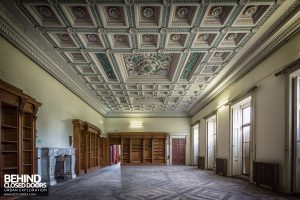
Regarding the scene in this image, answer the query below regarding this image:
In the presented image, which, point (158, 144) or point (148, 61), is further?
point (158, 144)

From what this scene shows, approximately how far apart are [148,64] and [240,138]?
5.08 m

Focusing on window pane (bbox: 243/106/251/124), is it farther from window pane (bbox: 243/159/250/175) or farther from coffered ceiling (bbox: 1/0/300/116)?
coffered ceiling (bbox: 1/0/300/116)

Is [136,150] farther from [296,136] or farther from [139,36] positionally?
[296,136]

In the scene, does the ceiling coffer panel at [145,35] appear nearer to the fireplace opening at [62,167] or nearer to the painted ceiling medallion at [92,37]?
the painted ceiling medallion at [92,37]

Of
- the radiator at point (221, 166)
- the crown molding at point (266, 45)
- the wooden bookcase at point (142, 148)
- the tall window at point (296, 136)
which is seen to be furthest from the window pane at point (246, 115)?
the wooden bookcase at point (142, 148)

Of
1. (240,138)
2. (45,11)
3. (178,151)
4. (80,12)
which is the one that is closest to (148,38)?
(80,12)

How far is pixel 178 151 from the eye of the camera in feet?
77.6

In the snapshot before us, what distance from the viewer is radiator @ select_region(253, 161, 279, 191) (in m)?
7.50

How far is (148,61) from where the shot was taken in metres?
10.5

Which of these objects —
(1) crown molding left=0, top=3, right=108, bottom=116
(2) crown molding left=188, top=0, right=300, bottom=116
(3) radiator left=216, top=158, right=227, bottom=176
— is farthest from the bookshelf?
(2) crown molding left=188, top=0, right=300, bottom=116

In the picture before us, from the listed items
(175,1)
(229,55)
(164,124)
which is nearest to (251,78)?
(229,55)

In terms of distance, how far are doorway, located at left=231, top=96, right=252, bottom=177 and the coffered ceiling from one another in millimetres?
1891

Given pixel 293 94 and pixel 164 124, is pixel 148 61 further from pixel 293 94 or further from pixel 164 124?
pixel 164 124

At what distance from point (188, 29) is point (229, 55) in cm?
276
